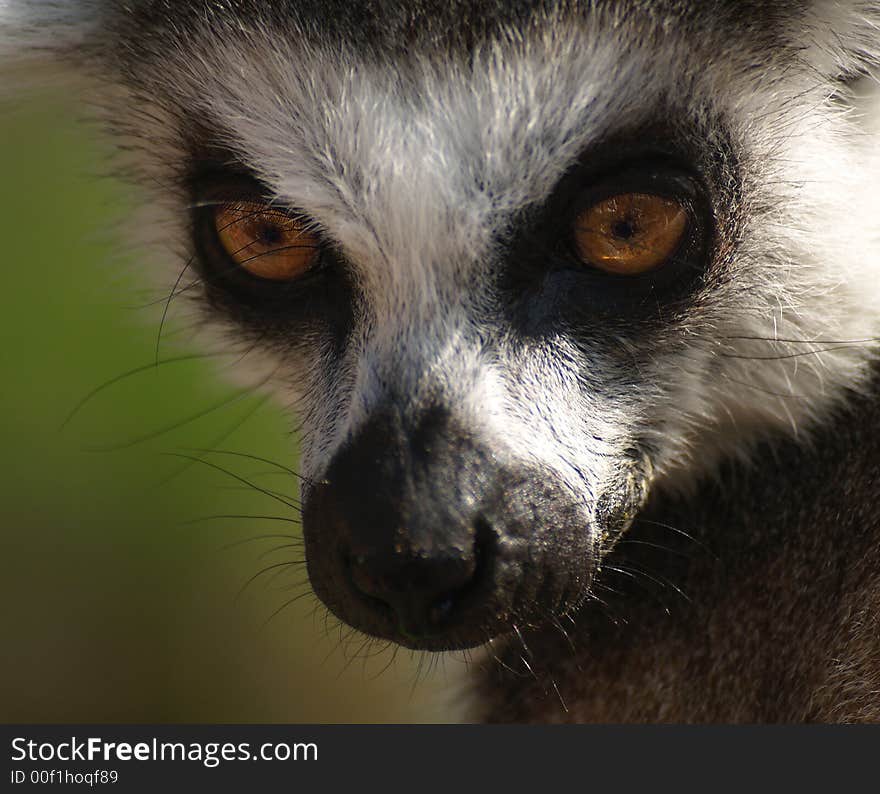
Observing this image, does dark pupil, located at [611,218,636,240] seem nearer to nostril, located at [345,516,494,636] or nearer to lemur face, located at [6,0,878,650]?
lemur face, located at [6,0,878,650]

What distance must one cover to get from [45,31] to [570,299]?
1.03 metres

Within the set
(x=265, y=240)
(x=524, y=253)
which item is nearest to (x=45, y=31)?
(x=265, y=240)

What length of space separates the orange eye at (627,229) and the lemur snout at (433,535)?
0.97 ft

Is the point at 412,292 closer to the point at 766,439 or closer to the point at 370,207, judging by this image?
the point at 370,207

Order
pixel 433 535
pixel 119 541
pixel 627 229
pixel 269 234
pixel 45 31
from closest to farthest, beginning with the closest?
pixel 433 535, pixel 627 229, pixel 269 234, pixel 45 31, pixel 119 541

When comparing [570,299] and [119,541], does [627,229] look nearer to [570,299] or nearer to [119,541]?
[570,299]

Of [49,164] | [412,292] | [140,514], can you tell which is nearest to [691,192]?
[412,292]

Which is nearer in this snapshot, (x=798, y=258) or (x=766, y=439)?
(x=798, y=258)

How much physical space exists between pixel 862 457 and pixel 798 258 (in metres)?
0.31

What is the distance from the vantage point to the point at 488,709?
2148 millimetres

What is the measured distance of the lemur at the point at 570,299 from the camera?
150 cm

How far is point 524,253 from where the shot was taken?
5.04 feet

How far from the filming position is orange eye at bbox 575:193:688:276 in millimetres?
1523

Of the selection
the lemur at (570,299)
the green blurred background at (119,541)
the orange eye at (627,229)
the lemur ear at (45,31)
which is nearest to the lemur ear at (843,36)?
the lemur at (570,299)
